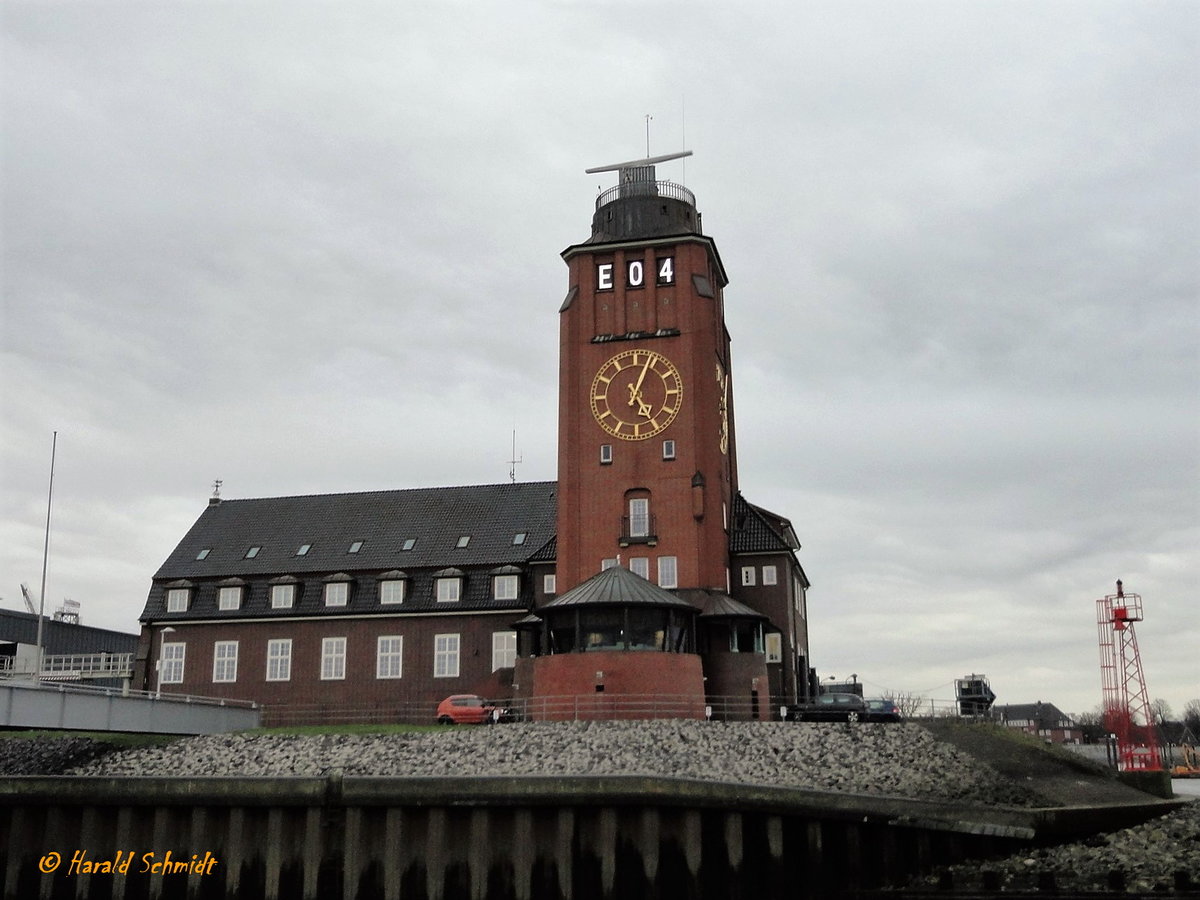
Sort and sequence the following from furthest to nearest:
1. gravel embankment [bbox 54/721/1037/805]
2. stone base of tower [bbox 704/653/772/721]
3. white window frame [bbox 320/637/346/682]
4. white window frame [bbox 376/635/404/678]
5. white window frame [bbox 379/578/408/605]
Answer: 1. white window frame [bbox 379/578/408/605]
2. white window frame [bbox 320/637/346/682]
3. white window frame [bbox 376/635/404/678]
4. stone base of tower [bbox 704/653/772/721]
5. gravel embankment [bbox 54/721/1037/805]

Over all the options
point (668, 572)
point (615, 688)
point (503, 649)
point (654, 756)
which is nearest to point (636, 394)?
point (668, 572)

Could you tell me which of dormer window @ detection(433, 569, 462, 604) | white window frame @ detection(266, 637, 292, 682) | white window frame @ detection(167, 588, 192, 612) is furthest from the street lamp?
dormer window @ detection(433, 569, 462, 604)

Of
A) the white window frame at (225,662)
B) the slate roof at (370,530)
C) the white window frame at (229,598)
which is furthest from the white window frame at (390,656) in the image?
the white window frame at (229,598)

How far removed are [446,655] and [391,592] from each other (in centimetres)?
414

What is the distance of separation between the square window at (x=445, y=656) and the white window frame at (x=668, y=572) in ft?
36.4

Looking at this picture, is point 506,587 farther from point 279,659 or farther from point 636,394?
point 279,659

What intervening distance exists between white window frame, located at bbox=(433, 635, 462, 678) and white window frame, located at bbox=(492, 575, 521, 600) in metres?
2.52

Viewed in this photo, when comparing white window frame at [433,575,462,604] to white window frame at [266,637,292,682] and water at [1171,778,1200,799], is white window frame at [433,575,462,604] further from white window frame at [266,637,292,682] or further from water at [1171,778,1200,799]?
water at [1171,778,1200,799]

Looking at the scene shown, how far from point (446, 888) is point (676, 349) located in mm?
27797

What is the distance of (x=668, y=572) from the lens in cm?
4950

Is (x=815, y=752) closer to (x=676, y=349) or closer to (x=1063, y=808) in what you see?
(x=1063, y=808)

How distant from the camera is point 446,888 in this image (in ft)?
91.7

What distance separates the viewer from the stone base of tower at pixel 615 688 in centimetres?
4228

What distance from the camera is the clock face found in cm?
5084
